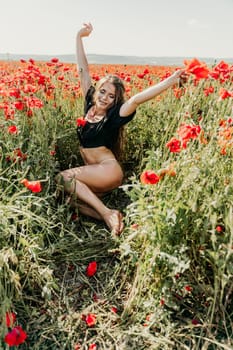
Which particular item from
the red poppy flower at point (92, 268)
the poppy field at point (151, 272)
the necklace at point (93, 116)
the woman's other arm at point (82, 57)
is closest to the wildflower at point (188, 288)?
the poppy field at point (151, 272)

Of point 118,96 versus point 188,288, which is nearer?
point 188,288

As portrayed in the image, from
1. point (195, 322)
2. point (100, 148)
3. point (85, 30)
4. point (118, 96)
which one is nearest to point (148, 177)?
point (195, 322)

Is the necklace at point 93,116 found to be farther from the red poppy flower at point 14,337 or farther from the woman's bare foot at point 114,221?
the red poppy flower at point 14,337

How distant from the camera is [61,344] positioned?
1.86 m

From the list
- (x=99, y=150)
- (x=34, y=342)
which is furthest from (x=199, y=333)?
(x=99, y=150)

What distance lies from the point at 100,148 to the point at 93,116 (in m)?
0.26

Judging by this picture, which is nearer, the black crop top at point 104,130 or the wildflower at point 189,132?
the wildflower at point 189,132

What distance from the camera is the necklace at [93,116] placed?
2968 mm

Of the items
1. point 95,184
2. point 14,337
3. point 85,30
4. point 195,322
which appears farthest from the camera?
point 85,30

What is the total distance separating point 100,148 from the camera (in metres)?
2.95

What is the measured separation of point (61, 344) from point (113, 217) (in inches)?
36.7

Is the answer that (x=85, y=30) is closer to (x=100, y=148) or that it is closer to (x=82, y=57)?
(x=82, y=57)

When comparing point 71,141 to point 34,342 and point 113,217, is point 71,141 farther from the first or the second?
point 34,342

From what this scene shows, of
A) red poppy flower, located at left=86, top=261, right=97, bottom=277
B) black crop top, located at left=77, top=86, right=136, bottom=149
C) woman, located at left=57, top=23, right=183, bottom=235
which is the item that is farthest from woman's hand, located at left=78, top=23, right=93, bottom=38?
red poppy flower, located at left=86, top=261, right=97, bottom=277
